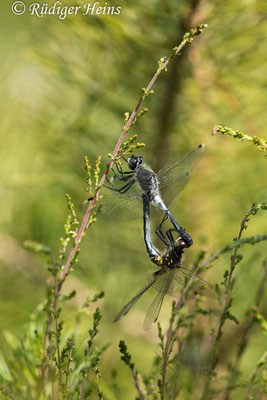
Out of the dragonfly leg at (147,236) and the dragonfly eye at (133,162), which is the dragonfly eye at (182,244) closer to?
the dragonfly leg at (147,236)

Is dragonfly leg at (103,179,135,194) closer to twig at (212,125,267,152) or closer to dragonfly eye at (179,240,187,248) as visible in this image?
dragonfly eye at (179,240,187,248)

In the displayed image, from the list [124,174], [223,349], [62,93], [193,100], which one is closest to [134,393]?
[223,349]

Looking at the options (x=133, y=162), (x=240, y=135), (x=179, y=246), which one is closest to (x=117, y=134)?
(x=133, y=162)

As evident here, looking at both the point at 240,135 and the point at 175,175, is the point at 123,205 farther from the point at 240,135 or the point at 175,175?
the point at 240,135

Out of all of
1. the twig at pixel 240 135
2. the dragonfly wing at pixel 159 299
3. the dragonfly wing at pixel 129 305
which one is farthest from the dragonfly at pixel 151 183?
the twig at pixel 240 135

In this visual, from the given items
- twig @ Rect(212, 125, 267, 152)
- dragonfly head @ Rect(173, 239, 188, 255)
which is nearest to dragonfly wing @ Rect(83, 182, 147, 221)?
dragonfly head @ Rect(173, 239, 188, 255)

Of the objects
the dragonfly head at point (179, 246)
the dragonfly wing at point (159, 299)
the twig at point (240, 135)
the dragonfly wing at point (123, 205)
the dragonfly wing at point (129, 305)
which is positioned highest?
the dragonfly wing at point (123, 205)
